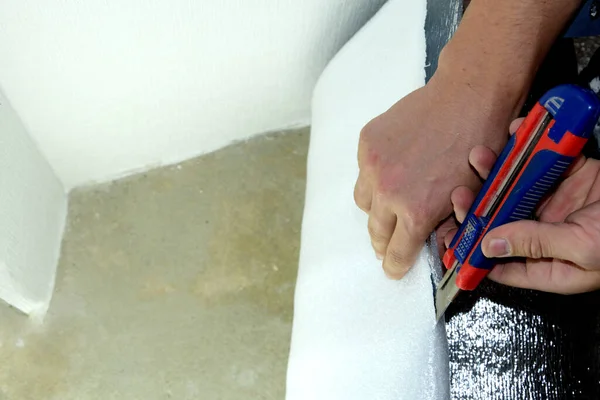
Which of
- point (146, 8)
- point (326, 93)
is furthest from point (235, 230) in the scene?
point (146, 8)

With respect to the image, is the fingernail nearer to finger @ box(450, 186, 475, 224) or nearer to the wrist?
finger @ box(450, 186, 475, 224)

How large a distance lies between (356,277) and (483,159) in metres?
0.23

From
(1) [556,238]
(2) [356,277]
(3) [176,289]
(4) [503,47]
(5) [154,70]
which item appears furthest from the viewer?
(3) [176,289]

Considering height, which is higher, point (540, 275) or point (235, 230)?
point (540, 275)

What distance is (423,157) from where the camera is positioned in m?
0.71

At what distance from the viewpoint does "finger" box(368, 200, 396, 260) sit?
722 mm

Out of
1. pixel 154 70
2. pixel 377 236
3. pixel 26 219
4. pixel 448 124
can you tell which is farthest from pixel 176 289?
pixel 448 124

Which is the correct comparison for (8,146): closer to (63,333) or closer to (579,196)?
(63,333)

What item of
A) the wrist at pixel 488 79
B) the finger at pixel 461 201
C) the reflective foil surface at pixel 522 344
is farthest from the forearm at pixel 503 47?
the reflective foil surface at pixel 522 344

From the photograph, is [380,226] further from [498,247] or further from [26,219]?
[26,219]

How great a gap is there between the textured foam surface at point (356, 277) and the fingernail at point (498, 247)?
0.14 m

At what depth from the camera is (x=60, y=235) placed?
3.84ft

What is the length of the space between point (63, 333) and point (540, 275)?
822 mm

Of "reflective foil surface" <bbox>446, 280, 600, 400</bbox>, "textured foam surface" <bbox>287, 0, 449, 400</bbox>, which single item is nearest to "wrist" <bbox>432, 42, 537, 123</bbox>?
"textured foam surface" <bbox>287, 0, 449, 400</bbox>
